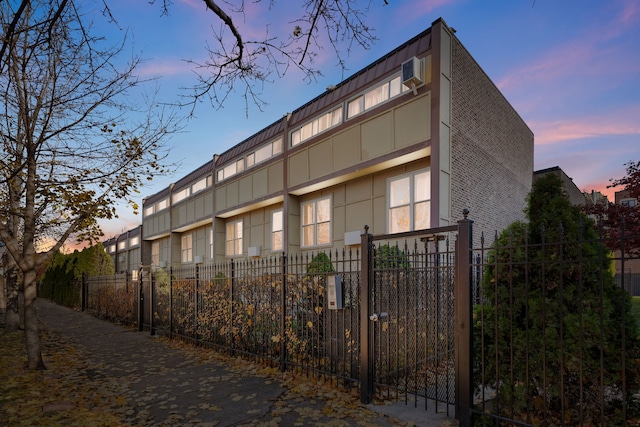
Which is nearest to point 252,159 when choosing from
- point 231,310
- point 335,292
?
point 231,310

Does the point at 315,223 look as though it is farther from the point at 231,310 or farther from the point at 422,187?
the point at 231,310

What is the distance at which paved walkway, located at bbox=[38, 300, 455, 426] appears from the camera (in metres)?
4.76

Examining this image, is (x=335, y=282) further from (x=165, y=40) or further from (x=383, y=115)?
(x=383, y=115)

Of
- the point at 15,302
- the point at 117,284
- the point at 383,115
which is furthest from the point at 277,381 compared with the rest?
the point at 117,284

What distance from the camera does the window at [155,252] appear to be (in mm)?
29720

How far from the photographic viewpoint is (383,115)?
11383 mm

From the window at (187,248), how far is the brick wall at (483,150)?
1810 cm

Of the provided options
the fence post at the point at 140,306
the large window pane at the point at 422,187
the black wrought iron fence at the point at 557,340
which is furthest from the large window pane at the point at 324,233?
the black wrought iron fence at the point at 557,340

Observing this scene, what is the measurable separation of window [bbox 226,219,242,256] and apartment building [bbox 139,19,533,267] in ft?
2.38

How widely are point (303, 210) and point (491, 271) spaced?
11180 mm

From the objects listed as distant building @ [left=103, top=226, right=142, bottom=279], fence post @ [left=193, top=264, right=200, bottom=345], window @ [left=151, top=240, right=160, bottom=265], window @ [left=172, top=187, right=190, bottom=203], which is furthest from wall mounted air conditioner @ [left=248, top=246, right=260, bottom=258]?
distant building @ [left=103, top=226, right=142, bottom=279]

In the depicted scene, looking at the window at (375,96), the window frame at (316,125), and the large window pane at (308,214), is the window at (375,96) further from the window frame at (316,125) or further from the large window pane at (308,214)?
the large window pane at (308,214)

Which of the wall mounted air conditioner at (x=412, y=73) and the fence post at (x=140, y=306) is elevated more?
the wall mounted air conditioner at (x=412, y=73)

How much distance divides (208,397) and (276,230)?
37.8 ft
